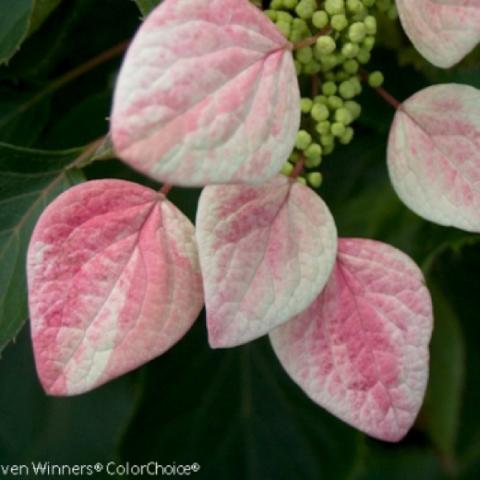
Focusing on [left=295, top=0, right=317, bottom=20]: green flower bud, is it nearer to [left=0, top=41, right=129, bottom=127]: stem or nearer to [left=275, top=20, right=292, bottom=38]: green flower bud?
[left=275, top=20, right=292, bottom=38]: green flower bud

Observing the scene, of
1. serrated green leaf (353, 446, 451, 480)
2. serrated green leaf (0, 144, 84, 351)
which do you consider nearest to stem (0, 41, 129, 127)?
serrated green leaf (0, 144, 84, 351)

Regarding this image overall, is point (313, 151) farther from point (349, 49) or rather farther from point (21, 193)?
point (21, 193)

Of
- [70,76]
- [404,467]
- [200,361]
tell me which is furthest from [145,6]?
[404,467]

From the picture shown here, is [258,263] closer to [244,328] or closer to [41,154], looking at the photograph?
[244,328]

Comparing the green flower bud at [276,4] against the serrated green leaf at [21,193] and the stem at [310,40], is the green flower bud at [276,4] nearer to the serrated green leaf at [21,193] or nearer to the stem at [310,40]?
the stem at [310,40]

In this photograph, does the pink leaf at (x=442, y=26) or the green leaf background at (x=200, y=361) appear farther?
the green leaf background at (x=200, y=361)

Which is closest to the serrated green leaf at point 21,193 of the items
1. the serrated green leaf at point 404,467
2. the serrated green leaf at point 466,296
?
the serrated green leaf at point 466,296
